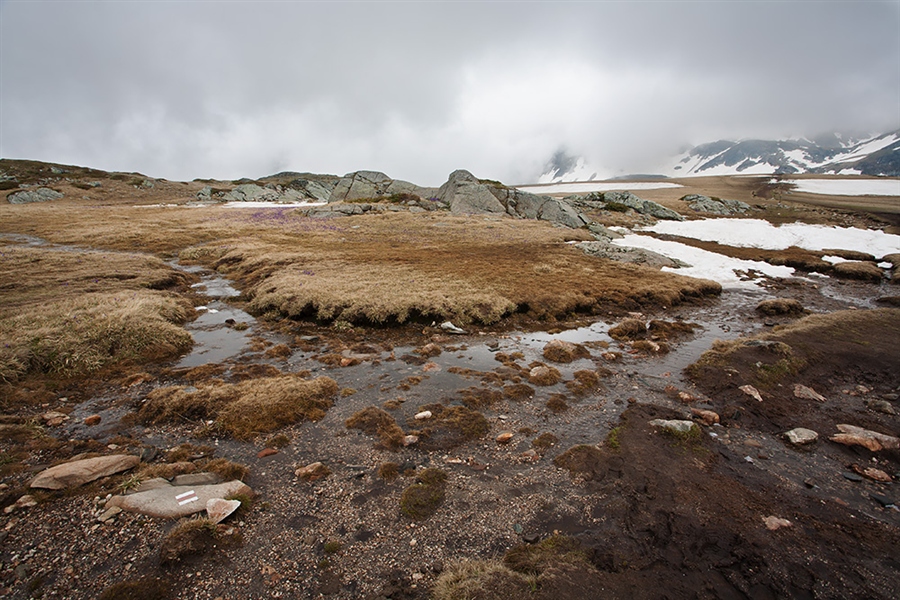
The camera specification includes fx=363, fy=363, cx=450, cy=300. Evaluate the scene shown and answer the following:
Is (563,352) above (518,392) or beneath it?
above

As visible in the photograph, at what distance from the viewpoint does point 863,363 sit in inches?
620

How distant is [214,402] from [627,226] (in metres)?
71.1

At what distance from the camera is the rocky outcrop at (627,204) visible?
8281 cm

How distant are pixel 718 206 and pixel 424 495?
405 feet

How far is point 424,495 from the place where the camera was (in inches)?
343

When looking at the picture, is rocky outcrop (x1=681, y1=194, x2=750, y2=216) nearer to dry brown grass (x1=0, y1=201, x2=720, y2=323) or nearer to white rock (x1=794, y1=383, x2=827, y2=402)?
dry brown grass (x1=0, y1=201, x2=720, y2=323)

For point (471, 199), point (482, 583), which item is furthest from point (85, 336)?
point (471, 199)

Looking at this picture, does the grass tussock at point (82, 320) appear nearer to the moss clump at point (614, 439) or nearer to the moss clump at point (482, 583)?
the moss clump at point (482, 583)

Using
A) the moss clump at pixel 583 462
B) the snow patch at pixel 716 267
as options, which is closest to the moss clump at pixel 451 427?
the moss clump at pixel 583 462

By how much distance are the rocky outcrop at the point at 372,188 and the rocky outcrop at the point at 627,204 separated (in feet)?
139

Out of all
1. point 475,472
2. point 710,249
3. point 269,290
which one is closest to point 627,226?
point 710,249

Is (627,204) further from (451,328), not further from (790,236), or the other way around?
(451,328)

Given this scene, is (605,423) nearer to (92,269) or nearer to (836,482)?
(836,482)

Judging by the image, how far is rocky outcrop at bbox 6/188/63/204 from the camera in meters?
87.1
